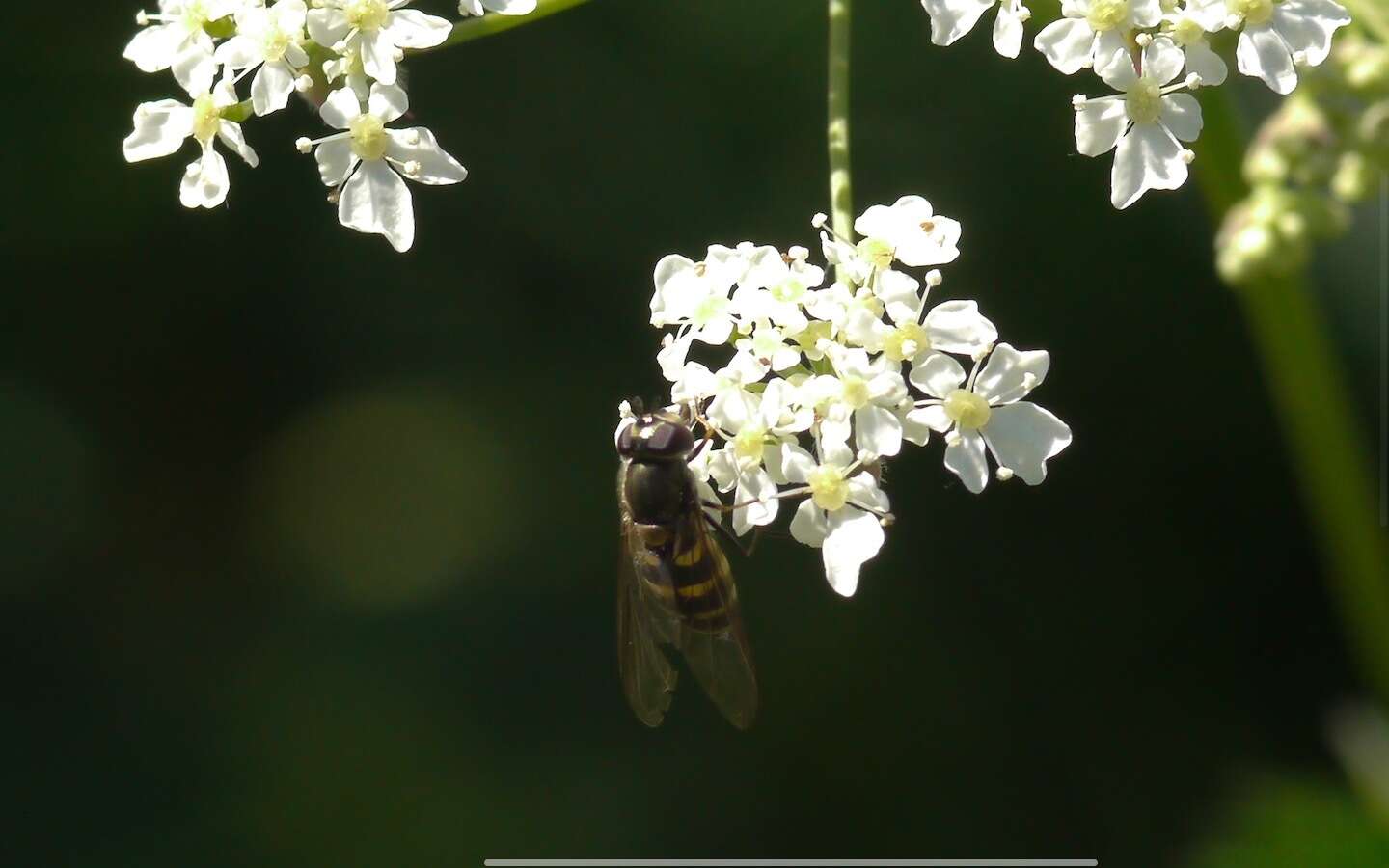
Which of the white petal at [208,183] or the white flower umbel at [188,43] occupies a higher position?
the white flower umbel at [188,43]

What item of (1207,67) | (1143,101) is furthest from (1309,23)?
(1143,101)

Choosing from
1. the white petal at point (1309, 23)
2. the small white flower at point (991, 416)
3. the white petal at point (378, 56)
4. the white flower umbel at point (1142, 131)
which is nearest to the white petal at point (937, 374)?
the small white flower at point (991, 416)

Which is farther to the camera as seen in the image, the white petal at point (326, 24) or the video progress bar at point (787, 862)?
the video progress bar at point (787, 862)

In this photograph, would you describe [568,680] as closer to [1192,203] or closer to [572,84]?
[572,84]

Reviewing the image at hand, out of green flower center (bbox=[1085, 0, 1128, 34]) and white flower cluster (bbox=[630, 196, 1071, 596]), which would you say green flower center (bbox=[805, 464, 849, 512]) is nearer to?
white flower cluster (bbox=[630, 196, 1071, 596])

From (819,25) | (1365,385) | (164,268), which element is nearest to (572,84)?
(819,25)

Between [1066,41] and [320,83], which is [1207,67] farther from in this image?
[320,83]

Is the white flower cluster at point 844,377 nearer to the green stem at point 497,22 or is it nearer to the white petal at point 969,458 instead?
the white petal at point 969,458

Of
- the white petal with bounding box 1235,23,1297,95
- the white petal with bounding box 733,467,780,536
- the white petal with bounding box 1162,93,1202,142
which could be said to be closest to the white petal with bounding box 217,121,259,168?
the white petal with bounding box 733,467,780,536
